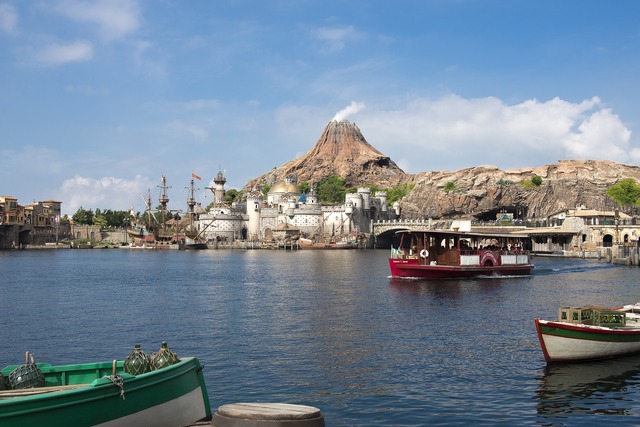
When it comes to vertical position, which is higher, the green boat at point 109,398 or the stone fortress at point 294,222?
the stone fortress at point 294,222

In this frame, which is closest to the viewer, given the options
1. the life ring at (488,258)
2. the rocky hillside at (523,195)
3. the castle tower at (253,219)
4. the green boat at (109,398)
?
the green boat at (109,398)

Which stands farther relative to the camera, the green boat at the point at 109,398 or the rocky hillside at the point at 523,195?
the rocky hillside at the point at 523,195

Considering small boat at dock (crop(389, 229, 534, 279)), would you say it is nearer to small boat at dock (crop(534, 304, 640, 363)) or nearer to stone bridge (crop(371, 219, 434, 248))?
small boat at dock (crop(534, 304, 640, 363))

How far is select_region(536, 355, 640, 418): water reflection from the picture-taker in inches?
824

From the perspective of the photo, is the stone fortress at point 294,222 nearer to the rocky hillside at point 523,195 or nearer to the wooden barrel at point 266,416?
the rocky hillside at point 523,195

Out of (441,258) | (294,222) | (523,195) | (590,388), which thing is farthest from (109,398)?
(523,195)

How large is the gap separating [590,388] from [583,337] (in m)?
3.20

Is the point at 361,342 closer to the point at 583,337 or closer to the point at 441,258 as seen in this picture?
the point at 583,337

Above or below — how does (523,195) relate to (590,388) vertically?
above

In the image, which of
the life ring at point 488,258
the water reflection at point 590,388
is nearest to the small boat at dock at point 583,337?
the water reflection at point 590,388

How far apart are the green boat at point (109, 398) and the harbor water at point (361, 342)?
16.4 feet

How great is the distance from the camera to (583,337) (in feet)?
85.1

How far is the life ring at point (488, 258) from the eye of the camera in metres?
69.4

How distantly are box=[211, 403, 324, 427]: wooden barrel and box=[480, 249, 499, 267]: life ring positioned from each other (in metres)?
57.3
